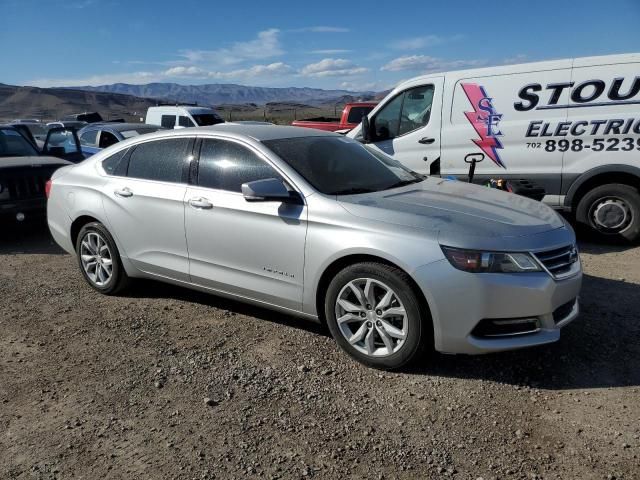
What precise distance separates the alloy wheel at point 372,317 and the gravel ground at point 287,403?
0.61 feet

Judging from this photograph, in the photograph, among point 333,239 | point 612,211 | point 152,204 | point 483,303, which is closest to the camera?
point 483,303

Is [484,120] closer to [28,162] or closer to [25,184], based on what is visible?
[25,184]

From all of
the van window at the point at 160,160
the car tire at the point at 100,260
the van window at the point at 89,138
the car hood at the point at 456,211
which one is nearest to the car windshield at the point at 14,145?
the van window at the point at 89,138

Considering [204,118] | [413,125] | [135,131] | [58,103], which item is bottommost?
[58,103]

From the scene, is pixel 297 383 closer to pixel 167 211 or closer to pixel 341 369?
pixel 341 369

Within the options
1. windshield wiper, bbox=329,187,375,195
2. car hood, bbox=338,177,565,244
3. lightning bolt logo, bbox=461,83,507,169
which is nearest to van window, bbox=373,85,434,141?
lightning bolt logo, bbox=461,83,507,169

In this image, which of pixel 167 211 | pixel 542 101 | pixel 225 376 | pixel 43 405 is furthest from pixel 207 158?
pixel 542 101

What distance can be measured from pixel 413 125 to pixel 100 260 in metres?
4.59

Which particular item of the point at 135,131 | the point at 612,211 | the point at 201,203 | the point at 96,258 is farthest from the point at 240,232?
the point at 135,131

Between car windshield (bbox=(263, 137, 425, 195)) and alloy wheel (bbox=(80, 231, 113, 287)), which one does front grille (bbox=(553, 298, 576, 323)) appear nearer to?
car windshield (bbox=(263, 137, 425, 195))

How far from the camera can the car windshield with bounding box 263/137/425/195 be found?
400 cm

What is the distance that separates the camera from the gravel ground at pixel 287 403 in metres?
2.69

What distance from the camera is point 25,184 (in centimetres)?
728

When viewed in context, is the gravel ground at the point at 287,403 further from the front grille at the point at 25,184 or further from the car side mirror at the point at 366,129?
the car side mirror at the point at 366,129
